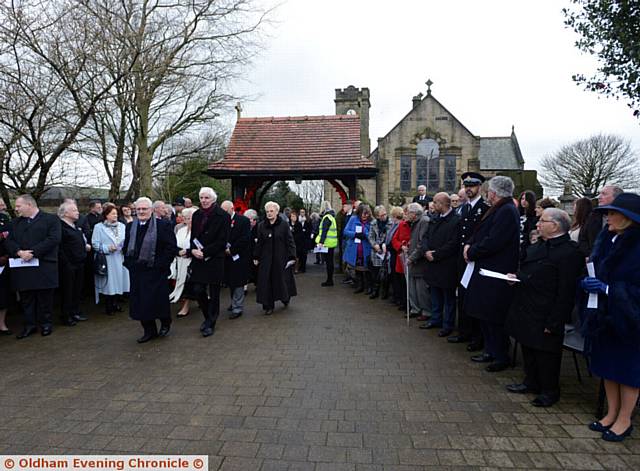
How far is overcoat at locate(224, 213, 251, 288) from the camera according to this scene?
Result: 6812 mm

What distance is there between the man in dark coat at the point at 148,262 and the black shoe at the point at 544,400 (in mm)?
4521

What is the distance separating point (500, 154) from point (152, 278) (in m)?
43.4

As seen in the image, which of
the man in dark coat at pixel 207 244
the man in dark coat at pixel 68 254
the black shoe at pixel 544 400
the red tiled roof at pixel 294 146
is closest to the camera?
the black shoe at pixel 544 400

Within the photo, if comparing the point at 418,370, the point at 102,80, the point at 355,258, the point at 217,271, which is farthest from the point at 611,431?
the point at 102,80

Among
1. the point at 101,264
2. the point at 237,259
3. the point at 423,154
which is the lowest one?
the point at 101,264

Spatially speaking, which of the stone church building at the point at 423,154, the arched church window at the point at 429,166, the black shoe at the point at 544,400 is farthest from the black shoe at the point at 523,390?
the arched church window at the point at 429,166

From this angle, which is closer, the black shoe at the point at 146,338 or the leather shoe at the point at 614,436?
the leather shoe at the point at 614,436

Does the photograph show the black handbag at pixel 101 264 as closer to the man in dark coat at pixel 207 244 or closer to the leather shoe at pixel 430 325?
the man in dark coat at pixel 207 244

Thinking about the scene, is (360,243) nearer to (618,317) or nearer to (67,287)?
(67,287)

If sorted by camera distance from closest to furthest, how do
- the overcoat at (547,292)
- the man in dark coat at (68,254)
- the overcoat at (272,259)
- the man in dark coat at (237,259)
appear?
the overcoat at (547,292) → the man in dark coat at (68,254) → the man in dark coat at (237,259) → the overcoat at (272,259)

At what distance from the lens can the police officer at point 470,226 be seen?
5.30 meters

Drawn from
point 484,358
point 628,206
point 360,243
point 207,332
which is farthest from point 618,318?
point 360,243

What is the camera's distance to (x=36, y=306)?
6121 mm

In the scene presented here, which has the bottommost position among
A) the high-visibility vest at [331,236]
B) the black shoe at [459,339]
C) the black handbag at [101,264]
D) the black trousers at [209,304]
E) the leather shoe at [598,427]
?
the black shoe at [459,339]
